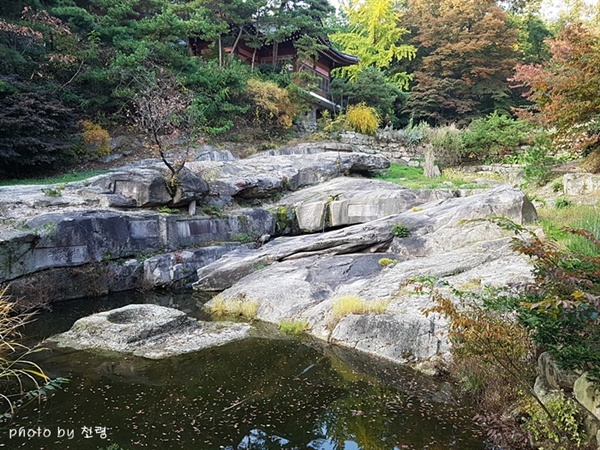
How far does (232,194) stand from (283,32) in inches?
461

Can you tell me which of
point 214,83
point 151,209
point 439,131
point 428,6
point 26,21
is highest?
point 428,6

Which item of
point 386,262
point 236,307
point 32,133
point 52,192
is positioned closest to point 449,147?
point 386,262

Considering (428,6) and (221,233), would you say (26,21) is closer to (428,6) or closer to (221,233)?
(221,233)

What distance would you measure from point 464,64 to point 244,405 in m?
26.9

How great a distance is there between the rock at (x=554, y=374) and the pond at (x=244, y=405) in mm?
904

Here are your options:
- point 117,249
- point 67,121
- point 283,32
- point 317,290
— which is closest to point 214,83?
point 283,32

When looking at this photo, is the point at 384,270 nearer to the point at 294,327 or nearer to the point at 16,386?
the point at 294,327

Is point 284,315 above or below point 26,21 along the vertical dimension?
below

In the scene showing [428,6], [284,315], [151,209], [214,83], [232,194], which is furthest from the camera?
[428,6]

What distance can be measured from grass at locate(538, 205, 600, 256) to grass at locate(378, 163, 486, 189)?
179 inches

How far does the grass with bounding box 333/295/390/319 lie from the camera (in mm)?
7258

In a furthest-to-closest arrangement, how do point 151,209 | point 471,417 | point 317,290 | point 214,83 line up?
point 214,83 → point 151,209 → point 317,290 → point 471,417

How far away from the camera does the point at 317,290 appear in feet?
29.7

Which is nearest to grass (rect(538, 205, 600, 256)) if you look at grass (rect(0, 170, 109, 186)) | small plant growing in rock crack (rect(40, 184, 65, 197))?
small plant growing in rock crack (rect(40, 184, 65, 197))
